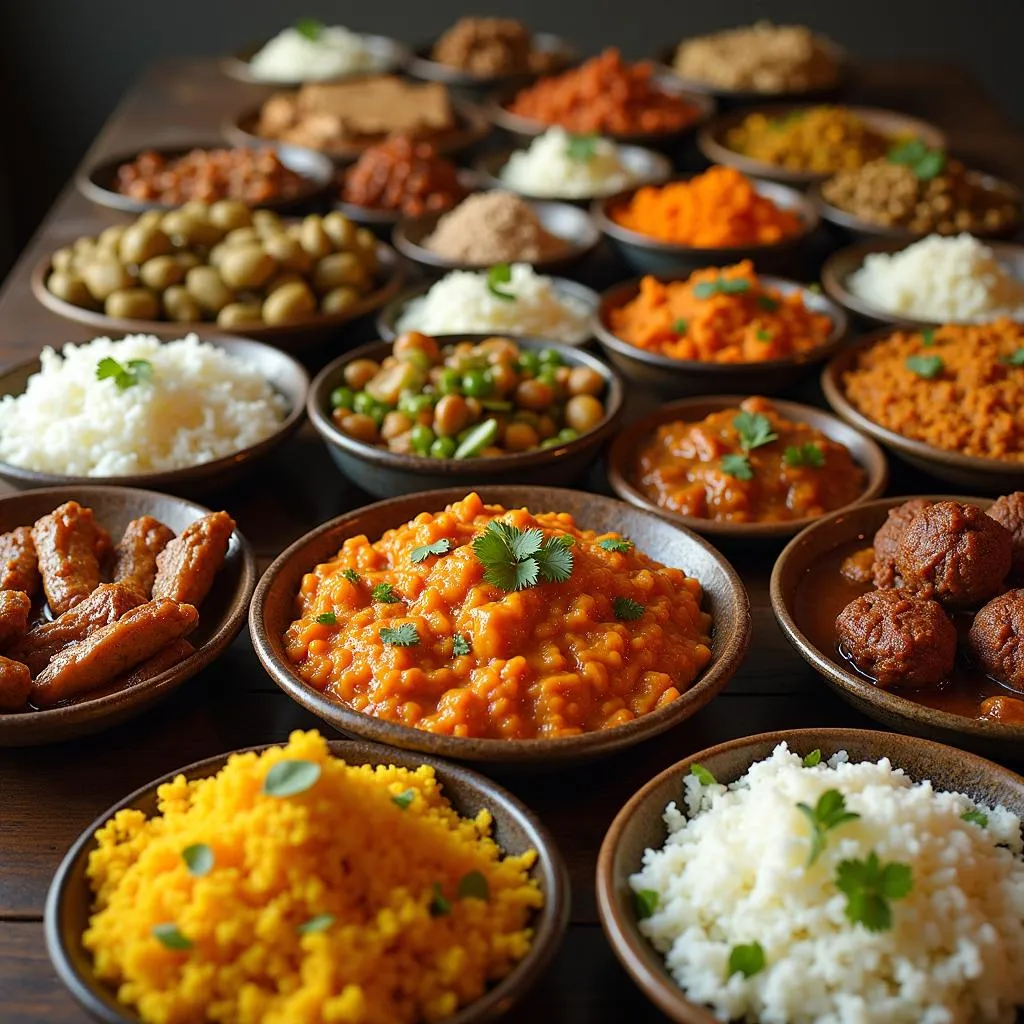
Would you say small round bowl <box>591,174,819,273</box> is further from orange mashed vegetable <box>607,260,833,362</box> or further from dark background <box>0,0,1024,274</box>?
dark background <box>0,0,1024,274</box>

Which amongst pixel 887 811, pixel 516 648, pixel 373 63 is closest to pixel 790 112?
pixel 373 63

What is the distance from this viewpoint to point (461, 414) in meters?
3.08

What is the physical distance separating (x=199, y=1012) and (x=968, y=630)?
165cm

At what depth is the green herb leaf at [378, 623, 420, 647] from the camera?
226 cm

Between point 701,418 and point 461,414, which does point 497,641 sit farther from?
point 701,418

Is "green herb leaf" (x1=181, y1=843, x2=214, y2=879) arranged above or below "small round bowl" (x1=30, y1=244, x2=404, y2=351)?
above

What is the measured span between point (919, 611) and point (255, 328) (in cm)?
218

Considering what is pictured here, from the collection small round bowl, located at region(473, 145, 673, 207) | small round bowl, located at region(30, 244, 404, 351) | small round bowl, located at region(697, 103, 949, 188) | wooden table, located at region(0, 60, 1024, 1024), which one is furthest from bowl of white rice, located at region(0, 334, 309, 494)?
small round bowl, located at region(697, 103, 949, 188)

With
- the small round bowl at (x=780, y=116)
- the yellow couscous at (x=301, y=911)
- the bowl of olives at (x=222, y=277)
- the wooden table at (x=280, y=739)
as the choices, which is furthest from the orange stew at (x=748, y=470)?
the small round bowl at (x=780, y=116)

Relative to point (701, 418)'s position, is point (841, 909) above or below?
above

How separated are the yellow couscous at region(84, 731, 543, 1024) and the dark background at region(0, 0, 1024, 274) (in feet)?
22.2

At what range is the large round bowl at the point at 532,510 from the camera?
2.06m

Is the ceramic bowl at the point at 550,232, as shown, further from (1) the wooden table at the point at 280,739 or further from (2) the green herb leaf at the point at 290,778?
(2) the green herb leaf at the point at 290,778

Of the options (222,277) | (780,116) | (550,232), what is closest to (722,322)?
(550,232)
